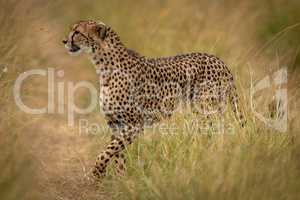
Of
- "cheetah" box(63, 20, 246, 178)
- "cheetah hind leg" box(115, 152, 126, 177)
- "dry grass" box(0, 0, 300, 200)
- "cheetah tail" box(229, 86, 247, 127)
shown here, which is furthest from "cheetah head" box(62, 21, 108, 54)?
"cheetah tail" box(229, 86, 247, 127)

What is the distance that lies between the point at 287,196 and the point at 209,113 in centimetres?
142

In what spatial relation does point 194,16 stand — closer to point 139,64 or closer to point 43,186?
point 139,64

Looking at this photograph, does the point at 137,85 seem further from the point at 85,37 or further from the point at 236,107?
the point at 236,107

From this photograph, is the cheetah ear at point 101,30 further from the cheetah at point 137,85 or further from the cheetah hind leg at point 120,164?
the cheetah hind leg at point 120,164

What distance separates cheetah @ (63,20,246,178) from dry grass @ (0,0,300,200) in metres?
0.18

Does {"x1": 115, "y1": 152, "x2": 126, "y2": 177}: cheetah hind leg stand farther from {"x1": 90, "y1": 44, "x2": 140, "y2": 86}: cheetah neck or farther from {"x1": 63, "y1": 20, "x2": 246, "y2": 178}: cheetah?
{"x1": 90, "y1": 44, "x2": 140, "y2": 86}: cheetah neck

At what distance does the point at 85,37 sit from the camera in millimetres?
6988

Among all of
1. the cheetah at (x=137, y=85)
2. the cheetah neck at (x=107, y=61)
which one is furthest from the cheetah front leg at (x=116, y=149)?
the cheetah neck at (x=107, y=61)

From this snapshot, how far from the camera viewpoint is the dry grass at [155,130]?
568 centimetres

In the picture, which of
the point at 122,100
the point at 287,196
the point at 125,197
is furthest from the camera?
the point at 122,100

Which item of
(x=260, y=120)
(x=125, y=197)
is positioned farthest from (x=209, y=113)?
(x=125, y=197)

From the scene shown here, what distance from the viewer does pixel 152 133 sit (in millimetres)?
6809

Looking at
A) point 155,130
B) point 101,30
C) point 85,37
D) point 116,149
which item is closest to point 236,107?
point 155,130

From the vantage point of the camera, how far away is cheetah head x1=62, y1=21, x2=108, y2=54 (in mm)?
6953
